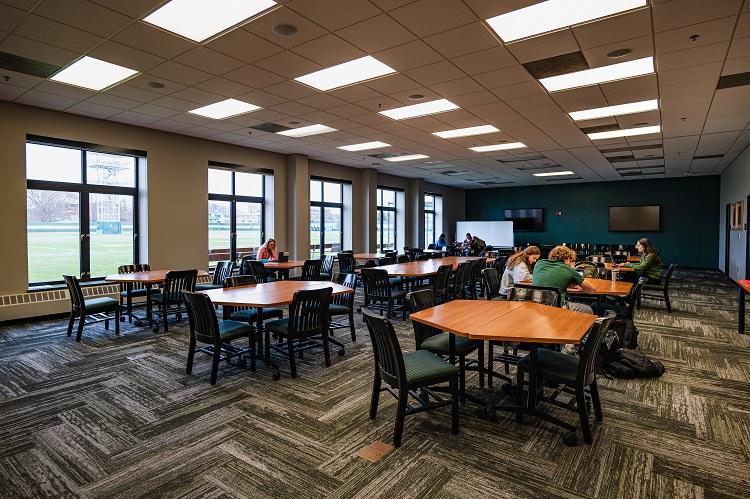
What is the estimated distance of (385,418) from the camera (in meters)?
3.17

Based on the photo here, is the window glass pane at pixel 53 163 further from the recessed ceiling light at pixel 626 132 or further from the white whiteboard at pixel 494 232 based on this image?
the white whiteboard at pixel 494 232

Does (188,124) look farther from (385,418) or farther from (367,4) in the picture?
(385,418)

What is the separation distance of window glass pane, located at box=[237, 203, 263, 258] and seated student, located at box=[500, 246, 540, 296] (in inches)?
262

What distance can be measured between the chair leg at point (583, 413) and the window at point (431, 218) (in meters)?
14.2

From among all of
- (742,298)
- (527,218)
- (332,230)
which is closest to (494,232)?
(527,218)

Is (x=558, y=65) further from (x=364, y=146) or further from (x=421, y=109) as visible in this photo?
(x=364, y=146)

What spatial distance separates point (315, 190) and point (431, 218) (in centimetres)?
692

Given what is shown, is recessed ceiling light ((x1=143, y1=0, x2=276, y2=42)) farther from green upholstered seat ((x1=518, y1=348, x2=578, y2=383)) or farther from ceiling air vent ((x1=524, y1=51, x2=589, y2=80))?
green upholstered seat ((x1=518, y1=348, x2=578, y2=383))

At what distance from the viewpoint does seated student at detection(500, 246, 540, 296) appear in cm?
516

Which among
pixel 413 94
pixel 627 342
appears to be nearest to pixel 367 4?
pixel 413 94

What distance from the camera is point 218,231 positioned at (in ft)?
30.8

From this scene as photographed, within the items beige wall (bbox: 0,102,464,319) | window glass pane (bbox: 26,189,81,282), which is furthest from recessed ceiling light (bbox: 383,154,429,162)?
window glass pane (bbox: 26,189,81,282)

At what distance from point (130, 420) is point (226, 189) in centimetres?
709

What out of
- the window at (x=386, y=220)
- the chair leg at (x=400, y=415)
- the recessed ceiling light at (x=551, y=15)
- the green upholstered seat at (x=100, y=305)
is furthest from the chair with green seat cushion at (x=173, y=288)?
the window at (x=386, y=220)
